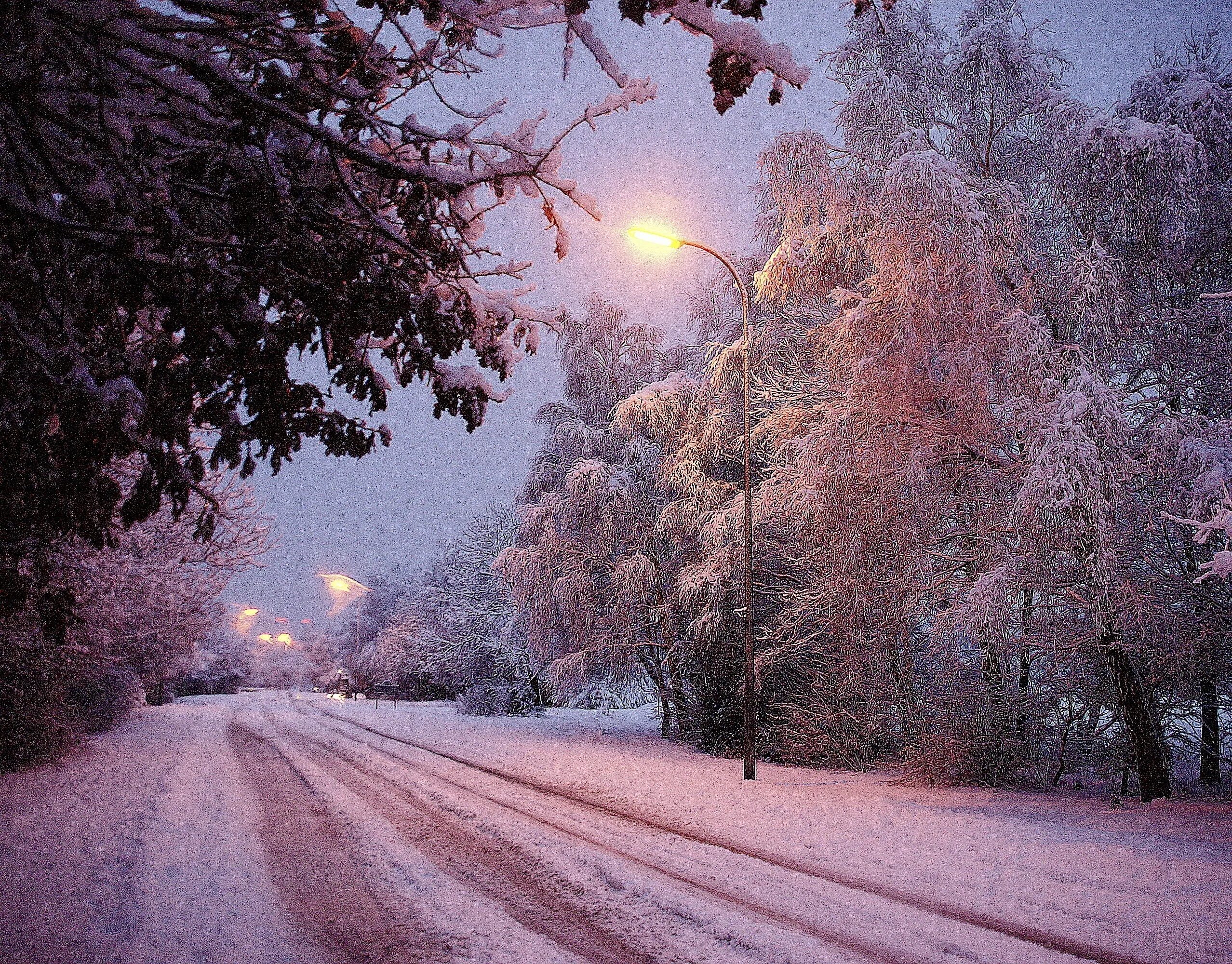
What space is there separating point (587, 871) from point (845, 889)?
2.16m

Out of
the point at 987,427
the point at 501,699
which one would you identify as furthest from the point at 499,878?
the point at 501,699

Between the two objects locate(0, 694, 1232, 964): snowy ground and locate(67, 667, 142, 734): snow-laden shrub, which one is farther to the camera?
locate(67, 667, 142, 734): snow-laden shrub

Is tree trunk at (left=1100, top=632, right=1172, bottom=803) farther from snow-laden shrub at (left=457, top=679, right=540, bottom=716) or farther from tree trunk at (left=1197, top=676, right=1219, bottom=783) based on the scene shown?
snow-laden shrub at (left=457, top=679, right=540, bottom=716)

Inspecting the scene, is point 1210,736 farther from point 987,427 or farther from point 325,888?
point 325,888

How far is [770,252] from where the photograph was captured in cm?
1709

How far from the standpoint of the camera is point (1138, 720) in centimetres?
1072

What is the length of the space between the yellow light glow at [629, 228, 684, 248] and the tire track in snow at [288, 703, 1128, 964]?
8.91 meters

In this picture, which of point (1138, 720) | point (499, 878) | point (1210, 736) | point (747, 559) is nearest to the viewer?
point (499, 878)

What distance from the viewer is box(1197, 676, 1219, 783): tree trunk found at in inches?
462

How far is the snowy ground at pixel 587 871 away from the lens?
15.4 ft

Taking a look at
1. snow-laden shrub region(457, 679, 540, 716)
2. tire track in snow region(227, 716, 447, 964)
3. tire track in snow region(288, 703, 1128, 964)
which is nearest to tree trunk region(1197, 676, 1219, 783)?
tire track in snow region(288, 703, 1128, 964)

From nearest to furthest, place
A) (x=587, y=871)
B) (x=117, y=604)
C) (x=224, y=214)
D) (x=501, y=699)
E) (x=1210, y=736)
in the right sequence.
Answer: (x=224, y=214)
(x=587, y=871)
(x=117, y=604)
(x=1210, y=736)
(x=501, y=699)

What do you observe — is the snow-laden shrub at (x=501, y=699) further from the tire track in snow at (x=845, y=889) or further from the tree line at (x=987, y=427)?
the tire track in snow at (x=845, y=889)

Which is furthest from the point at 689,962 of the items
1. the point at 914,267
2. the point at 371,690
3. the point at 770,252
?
the point at 371,690
